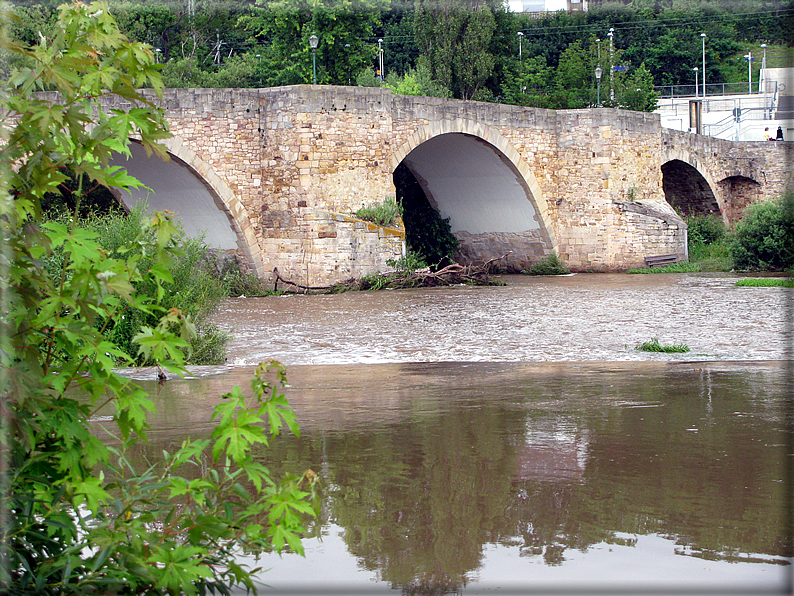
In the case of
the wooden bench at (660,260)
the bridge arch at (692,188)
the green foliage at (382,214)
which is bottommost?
the wooden bench at (660,260)

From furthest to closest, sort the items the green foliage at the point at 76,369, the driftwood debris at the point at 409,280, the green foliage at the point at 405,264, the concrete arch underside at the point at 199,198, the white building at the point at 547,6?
the white building at the point at 547,6, the green foliage at the point at 405,264, the driftwood debris at the point at 409,280, the concrete arch underside at the point at 199,198, the green foliage at the point at 76,369

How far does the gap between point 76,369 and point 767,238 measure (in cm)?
1994

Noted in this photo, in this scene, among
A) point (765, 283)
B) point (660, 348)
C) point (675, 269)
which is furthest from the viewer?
point (675, 269)

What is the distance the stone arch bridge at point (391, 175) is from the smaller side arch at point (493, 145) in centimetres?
4

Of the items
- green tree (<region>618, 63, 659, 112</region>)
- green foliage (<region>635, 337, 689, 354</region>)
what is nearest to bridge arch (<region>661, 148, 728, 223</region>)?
green tree (<region>618, 63, 659, 112</region>)

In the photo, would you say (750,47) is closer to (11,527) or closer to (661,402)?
(661,402)

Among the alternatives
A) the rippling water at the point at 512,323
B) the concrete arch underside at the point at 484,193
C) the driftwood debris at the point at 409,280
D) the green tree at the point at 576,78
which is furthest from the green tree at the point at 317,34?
the rippling water at the point at 512,323

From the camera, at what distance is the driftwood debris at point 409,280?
18.1 m

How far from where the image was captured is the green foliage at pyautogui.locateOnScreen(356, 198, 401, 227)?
18.7 m


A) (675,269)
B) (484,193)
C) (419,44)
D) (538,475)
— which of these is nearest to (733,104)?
(419,44)

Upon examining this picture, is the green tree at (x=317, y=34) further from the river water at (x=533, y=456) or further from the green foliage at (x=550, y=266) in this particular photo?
the river water at (x=533, y=456)

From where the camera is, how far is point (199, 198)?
→ 59.8 ft

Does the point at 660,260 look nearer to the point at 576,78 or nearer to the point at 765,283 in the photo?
the point at 765,283

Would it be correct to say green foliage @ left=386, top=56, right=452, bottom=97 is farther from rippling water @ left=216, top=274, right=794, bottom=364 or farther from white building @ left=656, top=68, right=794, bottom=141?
rippling water @ left=216, top=274, right=794, bottom=364
